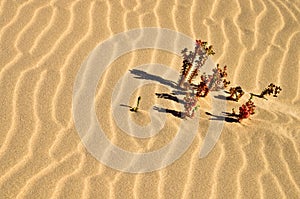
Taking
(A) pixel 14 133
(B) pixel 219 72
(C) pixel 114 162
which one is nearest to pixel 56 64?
(A) pixel 14 133

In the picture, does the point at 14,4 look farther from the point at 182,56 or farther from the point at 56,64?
the point at 182,56

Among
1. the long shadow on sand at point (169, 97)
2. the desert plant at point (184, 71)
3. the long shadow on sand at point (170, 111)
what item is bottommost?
the long shadow on sand at point (170, 111)

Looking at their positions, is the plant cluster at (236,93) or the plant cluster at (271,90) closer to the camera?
the plant cluster at (236,93)

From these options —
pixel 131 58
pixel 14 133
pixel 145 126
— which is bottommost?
pixel 14 133

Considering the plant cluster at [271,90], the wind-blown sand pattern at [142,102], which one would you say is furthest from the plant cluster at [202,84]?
the wind-blown sand pattern at [142,102]

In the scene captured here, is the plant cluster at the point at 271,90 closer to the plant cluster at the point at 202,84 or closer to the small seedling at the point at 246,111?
the plant cluster at the point at 202,84

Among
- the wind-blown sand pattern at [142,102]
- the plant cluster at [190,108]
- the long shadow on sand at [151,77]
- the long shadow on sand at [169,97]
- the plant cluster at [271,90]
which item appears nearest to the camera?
the wind-blown sand pattern at [142,102]

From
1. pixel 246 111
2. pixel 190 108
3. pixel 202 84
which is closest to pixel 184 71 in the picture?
Answer: pixel 202 84

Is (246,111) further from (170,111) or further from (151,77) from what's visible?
(151,77)
